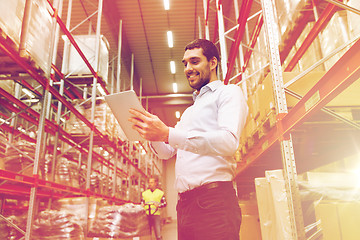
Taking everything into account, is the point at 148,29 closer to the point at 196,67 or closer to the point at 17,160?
the point at 17,160

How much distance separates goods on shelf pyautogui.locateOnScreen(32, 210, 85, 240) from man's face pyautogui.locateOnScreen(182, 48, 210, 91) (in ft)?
11.0

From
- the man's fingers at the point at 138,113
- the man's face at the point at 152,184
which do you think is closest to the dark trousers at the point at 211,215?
the man's fingers at the point at 138,113

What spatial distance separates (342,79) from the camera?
1.61m

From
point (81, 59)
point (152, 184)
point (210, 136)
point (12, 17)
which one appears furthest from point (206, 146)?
point (152, 184)

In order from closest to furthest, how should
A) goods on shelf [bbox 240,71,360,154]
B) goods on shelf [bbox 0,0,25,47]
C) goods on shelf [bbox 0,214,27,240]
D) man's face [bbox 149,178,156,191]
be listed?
goods on shelf [bbox 240,71,360,154]
goods on shelf [bbox 0,0,25,47]
goods on shelf [bbox 0,214,27,240]
man's face [bbox 149,178,156,191]

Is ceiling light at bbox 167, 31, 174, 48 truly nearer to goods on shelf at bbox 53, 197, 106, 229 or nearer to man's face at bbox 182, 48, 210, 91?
goods on shelf at bbox 53, 197, 106, 229

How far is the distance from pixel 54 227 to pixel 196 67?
3.51m

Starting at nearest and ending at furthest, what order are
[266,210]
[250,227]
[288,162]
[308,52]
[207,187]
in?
1. [207,187]
2. [288,162]
3. [266,210]
4. [308,52]
5. [250,227]

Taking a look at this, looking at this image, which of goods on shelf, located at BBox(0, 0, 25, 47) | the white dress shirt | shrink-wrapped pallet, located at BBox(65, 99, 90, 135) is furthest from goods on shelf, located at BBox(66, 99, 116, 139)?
the white dress shirt

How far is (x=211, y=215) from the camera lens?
5.48 ft

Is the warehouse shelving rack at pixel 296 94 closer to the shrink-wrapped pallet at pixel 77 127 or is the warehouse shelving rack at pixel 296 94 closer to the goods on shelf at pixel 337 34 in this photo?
the goods on shelf at pixel 337 34

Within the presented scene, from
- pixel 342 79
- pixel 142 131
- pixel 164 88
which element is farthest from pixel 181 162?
pixel 164 88

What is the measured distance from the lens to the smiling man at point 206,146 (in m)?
1.63

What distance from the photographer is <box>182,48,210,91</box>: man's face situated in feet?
6.58
